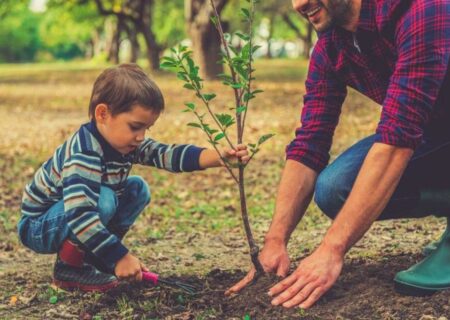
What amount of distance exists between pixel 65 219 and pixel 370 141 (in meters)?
1.47

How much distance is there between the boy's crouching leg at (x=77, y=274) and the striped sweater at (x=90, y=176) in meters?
0.09

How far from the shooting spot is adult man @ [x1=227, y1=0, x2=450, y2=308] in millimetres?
3020

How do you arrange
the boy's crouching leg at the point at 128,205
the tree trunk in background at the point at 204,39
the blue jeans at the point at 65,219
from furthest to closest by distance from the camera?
the tree trunk in background at the point at 204,39
the boy's crouching leg at the point at 128,205
the blue jeans at the point at 65,219

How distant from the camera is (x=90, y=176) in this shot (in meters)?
3.51

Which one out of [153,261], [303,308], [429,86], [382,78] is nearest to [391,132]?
[429,86]

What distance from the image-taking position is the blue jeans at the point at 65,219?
3.74 m

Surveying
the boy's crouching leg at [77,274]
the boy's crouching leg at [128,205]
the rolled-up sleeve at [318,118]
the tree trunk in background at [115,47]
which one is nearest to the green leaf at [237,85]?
the rolled-up sleeve at [318,118]

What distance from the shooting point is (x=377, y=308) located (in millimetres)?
3152

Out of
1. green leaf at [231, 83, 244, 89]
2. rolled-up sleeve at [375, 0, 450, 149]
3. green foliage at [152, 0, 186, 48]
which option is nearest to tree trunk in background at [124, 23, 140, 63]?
green foliage at [152, 0, 186, 48]

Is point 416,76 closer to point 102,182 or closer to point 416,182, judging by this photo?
point 416,182

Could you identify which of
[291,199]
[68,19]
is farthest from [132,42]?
[291,199]

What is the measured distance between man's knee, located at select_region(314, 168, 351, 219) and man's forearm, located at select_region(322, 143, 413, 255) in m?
0.44

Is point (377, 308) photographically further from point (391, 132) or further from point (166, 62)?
point (166, 62)

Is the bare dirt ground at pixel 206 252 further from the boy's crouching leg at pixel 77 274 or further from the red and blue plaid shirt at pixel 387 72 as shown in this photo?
the red and blue plaid shirt at pixel 387 72
